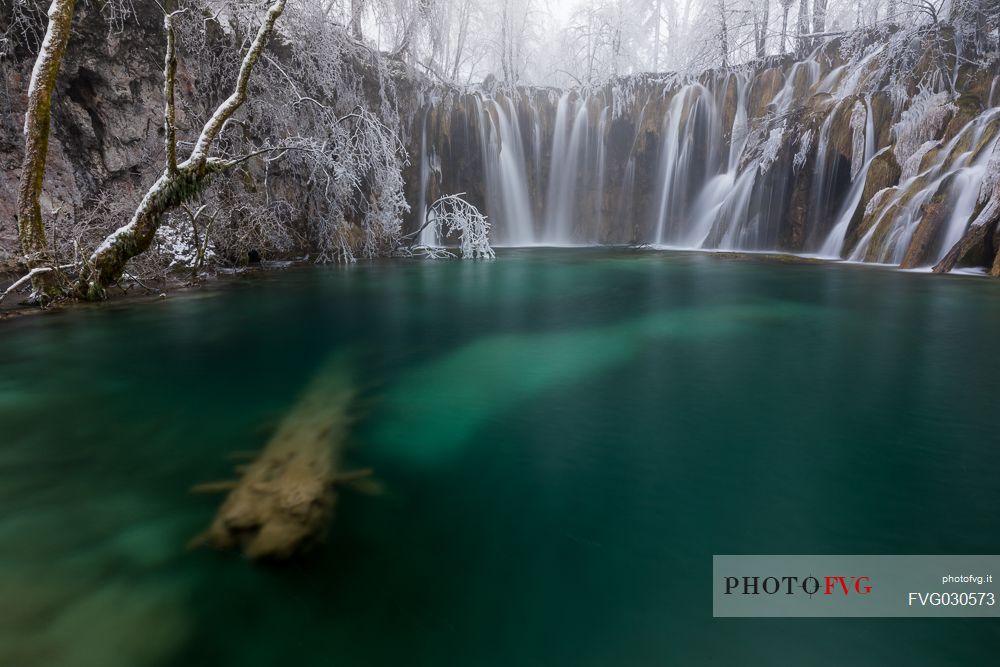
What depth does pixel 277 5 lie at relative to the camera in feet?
20.5

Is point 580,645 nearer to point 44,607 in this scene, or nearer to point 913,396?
point 44,607

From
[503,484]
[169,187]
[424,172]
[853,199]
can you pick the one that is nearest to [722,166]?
[853,199]

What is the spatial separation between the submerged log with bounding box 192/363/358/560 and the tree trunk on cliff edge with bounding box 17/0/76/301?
4659 millimetres

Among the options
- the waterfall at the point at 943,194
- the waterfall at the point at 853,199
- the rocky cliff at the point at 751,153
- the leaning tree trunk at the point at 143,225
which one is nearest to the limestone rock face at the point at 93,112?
the leaning tree trunk at the point at 143,225

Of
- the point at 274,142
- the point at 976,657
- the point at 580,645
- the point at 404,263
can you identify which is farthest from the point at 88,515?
the point at 404,263

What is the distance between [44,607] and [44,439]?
1.74m

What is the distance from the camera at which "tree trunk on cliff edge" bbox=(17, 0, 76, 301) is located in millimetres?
5344

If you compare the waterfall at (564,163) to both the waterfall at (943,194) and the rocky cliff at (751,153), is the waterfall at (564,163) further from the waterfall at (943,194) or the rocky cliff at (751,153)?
the waterfall at (943,194)

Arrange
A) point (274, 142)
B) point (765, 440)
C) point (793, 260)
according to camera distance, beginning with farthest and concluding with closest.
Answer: point (793, 260) → point (274, 142) → point (765, 440)

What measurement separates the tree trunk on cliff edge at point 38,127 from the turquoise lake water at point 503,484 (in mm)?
900

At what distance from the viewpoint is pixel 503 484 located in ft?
8.21

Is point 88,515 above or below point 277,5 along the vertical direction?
below

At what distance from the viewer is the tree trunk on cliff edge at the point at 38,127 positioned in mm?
5344

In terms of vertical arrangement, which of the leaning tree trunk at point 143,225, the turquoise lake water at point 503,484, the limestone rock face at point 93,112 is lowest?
the turquoise lake water at point 503,484
